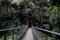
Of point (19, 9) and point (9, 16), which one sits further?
point (19, 9)

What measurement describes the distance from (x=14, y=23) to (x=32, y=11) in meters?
12.1

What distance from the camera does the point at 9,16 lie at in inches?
944

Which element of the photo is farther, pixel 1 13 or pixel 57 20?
pixel 1 13

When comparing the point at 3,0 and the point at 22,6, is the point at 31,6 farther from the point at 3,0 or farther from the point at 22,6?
the point at 3,0

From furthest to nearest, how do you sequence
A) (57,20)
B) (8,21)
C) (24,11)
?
1. (24,11)
2. (8,21)
3. (57,20)

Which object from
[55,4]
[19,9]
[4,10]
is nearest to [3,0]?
[4,10]

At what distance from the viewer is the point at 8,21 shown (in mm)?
23891

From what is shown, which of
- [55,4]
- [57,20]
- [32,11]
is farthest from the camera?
[32,11]

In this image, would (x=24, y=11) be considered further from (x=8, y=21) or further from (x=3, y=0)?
(x=3, y=0)

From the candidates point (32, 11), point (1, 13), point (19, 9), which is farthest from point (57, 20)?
point (32, 11)

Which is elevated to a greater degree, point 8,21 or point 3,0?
point 3,0

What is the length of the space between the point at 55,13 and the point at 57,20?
0.96 meters

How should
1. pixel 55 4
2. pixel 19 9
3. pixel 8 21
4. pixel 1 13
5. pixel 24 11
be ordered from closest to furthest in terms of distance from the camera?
1. pixel 55 4
2. pixel 1 13
3. pixel 8 21
4. pixel 19 9
5. pixel 24 11

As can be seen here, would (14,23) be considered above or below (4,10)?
below
